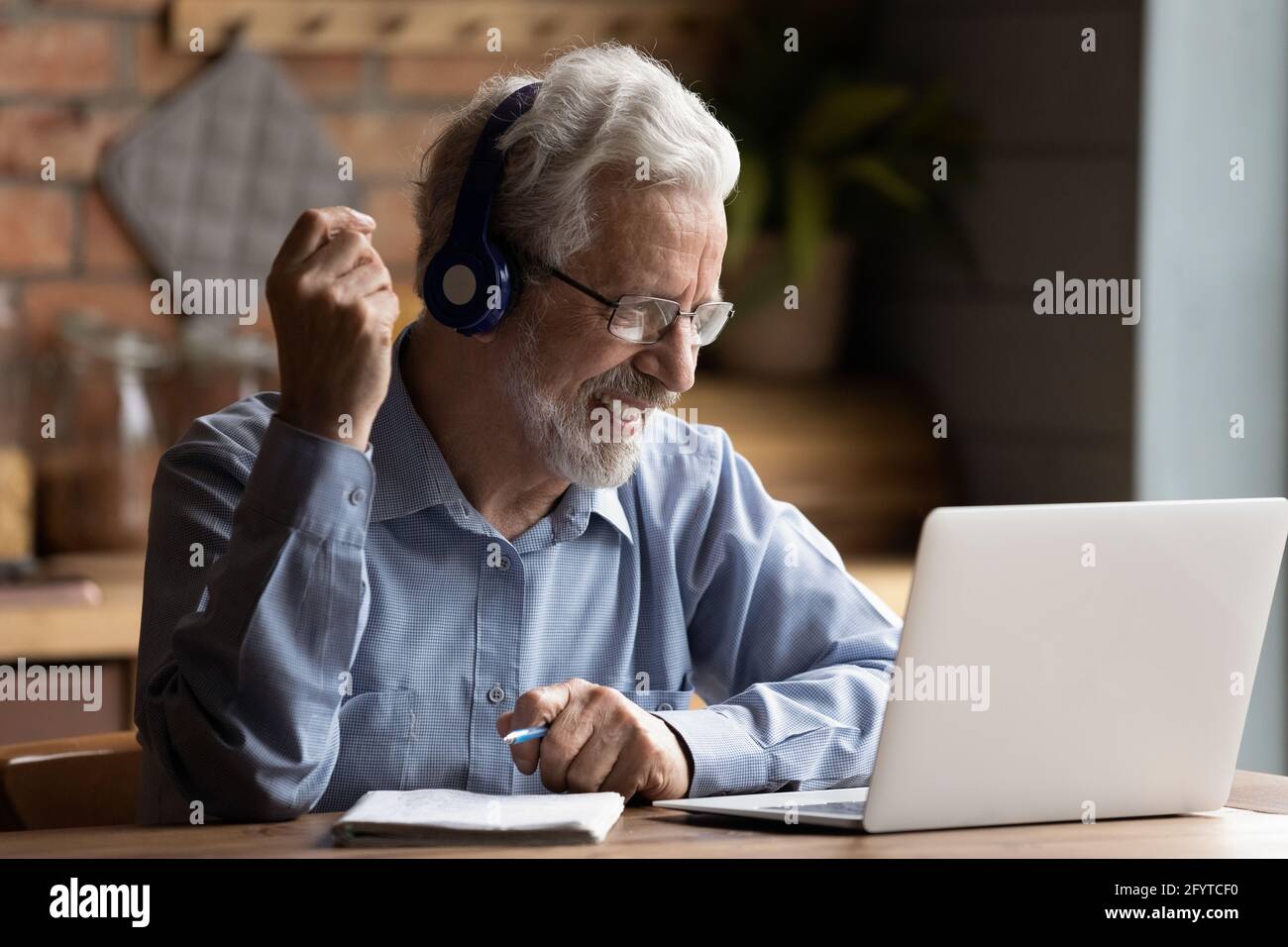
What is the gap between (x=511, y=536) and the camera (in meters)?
1.49

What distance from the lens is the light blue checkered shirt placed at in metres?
1.20

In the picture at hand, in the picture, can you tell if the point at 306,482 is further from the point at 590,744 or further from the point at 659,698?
the point at 659,698

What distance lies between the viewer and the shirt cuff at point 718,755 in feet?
4.27

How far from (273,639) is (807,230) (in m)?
1.69

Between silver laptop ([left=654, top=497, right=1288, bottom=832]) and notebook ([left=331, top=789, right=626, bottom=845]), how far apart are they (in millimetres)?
133

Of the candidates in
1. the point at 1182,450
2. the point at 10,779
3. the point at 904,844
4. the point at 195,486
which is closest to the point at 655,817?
the point at 904,844

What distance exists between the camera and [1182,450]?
2477 mm

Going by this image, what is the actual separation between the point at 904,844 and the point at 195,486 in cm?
64

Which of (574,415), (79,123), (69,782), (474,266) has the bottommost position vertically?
(69,782)

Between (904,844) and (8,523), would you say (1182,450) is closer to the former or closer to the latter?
(904,844)

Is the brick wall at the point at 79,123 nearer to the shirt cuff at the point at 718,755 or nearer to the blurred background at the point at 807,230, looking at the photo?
the blurred background at the point at 807,230

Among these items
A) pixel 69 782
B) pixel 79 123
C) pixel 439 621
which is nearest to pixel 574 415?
pixel 439 621

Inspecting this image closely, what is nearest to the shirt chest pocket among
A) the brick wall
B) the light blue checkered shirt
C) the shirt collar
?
the light blue checkered shirt

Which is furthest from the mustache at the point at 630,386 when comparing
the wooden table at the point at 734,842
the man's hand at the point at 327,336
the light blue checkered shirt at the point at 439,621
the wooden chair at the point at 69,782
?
the wooden chair at the point at 69,782
